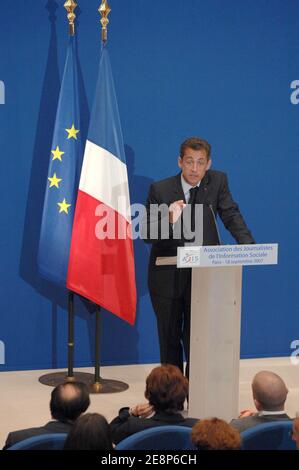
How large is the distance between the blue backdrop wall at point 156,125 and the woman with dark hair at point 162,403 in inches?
113

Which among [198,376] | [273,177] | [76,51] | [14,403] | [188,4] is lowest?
[14,403]

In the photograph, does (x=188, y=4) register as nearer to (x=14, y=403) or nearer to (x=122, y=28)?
(x=122, y=28)

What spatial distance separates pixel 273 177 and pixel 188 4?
1512 mm

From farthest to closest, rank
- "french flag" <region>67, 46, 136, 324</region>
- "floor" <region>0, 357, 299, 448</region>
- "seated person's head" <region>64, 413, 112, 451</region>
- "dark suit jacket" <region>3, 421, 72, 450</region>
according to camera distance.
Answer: "french flag" <region>67, 46, 136, 324</region>, "floor" <region>0, 357, 299, 448</region>, "dark suit jacket" <region>3, 421, 72, 450</region>, "seated person's head" <region>64, 413, 112, 451</region>

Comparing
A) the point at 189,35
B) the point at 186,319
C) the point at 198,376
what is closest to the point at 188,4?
the point at 189,35

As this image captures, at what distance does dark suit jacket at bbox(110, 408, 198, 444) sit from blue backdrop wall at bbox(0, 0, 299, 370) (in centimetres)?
276

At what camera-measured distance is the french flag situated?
6102mm

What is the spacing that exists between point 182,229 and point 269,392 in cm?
170

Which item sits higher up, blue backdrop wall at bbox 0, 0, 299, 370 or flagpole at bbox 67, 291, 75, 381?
blue backdrop wall at bbox 0, 0, 299, 370

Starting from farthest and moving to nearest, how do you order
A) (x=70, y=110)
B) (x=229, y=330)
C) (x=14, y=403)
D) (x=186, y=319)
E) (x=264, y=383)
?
Answer: 1. (x=70, y=110)
2. (x=14, y=403)
3. (x=186, y=319)
4. (x=229, y=330)
5. (x=264, y=383)

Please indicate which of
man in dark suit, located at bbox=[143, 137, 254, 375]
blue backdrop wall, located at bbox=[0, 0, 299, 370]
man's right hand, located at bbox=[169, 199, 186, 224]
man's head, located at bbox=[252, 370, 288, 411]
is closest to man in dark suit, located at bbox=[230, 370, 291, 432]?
man's head, located at bbox=[252, 370, 288, 411]

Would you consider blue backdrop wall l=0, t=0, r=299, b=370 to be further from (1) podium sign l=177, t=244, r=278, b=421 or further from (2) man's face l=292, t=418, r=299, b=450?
(2) man's face l=292, t=418, r=299, b=450

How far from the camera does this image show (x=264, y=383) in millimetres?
3807

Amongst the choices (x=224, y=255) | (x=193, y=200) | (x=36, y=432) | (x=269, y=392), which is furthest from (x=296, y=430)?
(x=193, y=200)
